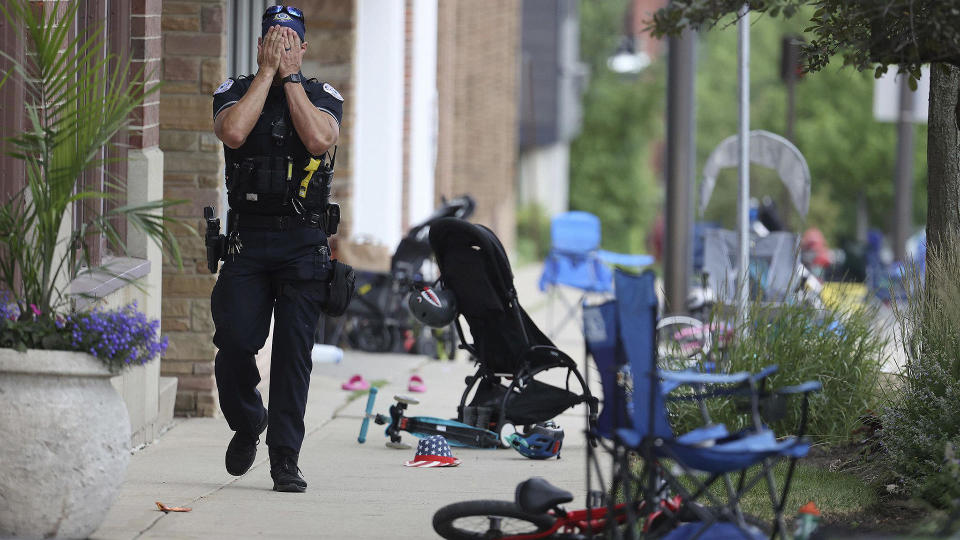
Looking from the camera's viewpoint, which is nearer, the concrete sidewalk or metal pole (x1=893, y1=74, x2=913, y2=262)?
the concrete sidewalk

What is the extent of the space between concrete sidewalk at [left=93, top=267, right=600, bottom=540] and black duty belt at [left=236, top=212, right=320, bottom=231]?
1153 mm

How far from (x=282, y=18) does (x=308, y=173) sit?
66 cm

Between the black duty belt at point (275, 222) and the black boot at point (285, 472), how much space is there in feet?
3.13

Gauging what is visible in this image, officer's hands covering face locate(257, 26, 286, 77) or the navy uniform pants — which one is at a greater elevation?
officer's hands covering face locate(257, 26, 286, 77)

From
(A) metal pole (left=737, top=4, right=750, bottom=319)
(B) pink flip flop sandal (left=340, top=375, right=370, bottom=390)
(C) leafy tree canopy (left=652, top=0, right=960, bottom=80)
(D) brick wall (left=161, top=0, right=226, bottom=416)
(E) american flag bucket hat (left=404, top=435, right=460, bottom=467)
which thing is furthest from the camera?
(B) pink flip flop sandal (left=340, top=375, right=370, bottom=390)

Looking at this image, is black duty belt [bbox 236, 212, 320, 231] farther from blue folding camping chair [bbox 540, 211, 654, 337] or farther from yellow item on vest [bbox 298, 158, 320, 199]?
blue folding camping chair [bbox 540, 211, 654, 337]

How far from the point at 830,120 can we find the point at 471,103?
32283 millimetres

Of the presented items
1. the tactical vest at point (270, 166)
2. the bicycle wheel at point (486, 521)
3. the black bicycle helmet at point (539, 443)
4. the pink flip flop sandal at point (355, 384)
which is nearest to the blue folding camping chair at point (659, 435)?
the bicycle wheel at point (486, 521)

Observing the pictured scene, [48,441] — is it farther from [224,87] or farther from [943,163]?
[943,163]

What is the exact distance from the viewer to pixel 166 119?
9102 millimetres

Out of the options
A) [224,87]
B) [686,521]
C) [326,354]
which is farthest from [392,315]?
[686,521]

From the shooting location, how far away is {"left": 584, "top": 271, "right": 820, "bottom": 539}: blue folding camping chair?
4723 millimetres

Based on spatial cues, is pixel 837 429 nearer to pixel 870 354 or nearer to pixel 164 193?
pixel 870 354

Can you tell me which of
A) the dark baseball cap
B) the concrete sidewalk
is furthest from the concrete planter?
the dark baseball cap
